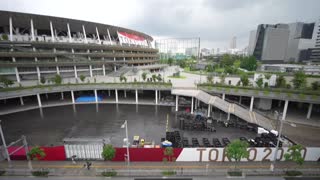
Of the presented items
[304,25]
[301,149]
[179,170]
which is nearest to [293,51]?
[304,25]

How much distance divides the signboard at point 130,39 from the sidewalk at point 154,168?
193 ft

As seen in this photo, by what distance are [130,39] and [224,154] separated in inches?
2728

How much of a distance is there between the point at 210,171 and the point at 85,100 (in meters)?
36.1

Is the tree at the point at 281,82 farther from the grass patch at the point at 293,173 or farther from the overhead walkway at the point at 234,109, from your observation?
the grass patch at the point at 293,173

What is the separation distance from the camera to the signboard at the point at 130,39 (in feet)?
229

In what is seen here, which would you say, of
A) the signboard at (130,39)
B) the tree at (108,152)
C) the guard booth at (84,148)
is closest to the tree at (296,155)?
the tree at (108,152)

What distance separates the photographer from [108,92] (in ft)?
159

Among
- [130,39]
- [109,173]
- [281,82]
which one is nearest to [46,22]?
[130,39]

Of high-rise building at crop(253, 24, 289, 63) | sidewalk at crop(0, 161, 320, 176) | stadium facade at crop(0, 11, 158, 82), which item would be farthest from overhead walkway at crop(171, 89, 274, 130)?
high-rise building at crop(253, 24, 289, 63)

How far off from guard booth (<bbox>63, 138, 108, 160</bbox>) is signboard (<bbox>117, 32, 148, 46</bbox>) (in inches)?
2252

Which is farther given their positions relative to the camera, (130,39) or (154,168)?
(130,39)

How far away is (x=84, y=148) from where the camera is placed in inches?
731

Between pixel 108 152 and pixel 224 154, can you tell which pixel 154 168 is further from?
pixel 224 154

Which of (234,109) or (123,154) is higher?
(234,109)
